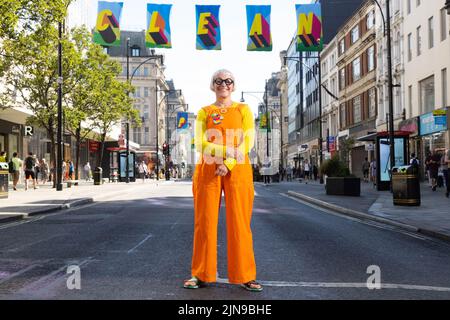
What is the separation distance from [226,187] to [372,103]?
42.8m

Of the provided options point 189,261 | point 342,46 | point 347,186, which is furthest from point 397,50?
point 189,261

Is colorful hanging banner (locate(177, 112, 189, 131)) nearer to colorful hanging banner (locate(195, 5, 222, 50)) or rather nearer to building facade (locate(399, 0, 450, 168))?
building facade (locate(399, 0, 450, 168))

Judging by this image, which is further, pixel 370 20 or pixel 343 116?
pixel 343 116

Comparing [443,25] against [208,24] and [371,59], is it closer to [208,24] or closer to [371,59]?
[371,59]

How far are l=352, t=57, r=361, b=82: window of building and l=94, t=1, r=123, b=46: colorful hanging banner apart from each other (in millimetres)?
32612

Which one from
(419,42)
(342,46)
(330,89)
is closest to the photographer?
(419,42)

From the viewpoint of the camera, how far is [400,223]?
1159 cm

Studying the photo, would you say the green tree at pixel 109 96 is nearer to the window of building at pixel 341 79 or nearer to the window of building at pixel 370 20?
the window of building at pixel 370 20

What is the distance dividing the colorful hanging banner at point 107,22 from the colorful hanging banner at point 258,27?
4.95m

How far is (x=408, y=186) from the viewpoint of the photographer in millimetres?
16062

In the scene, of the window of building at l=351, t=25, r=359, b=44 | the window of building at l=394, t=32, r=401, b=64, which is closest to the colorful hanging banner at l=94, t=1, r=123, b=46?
the window of building at l=394, t=32, r=401, b=64

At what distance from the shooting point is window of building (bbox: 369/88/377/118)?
4520 cm
